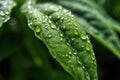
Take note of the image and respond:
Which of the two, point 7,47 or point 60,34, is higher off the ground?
point 60,34

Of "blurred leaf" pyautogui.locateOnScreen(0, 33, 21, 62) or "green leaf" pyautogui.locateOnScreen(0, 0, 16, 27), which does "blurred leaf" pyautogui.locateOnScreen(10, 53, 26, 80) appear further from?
"green leaf" pyautogui.locateOnScreen(0, 0, 16, 27)

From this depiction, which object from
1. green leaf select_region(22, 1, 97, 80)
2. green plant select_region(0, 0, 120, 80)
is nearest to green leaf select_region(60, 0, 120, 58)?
green plant select_region(0, 0, 120, 80)

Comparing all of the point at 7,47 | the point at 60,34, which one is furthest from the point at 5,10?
the point at 7,47

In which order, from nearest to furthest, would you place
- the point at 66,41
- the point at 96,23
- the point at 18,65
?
the point at 66,41
the point at 96,23
the point at 18,65

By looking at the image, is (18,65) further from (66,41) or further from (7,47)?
(66,41)

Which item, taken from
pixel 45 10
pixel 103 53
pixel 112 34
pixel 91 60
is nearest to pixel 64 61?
pixel 91 60

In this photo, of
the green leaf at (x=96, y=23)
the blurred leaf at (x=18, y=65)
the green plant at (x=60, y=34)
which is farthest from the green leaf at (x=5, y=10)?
the blurred leaf at (x=18, y=65)

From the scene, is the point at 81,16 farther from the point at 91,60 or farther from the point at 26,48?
the point at 91,60
